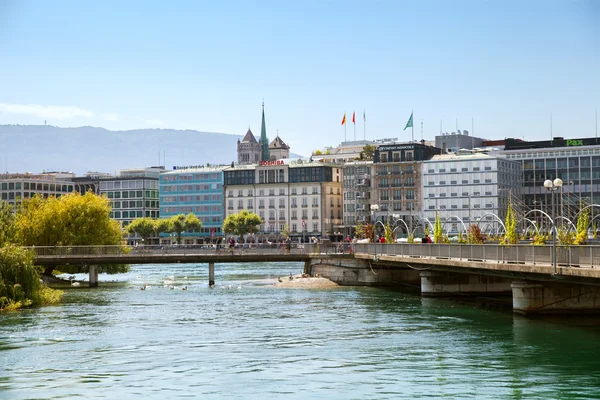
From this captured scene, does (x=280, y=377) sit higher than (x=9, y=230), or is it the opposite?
(x=9, y=230)

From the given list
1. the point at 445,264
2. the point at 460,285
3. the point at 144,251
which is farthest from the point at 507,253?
the point at 144,251

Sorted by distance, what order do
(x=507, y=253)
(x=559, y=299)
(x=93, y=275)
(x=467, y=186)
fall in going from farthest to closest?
(x=467, y=186), (x=93, y=275), (x=559, y=299), (x=507, y=253)

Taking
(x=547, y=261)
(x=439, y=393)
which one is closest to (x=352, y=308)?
(x=547, y=261)

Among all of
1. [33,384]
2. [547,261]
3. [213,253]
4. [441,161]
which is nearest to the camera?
[33,384]

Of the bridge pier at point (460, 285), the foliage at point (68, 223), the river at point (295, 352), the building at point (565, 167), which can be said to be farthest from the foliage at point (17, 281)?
Result: the building at point (565, 167)

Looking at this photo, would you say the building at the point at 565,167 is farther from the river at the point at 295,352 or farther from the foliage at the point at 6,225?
the river at the point at 295,352

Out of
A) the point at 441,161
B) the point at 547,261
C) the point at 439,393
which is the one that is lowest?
the point at 439,393

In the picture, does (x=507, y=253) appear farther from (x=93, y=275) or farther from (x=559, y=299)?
(x=93, y=275)

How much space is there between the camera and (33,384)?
34.9m

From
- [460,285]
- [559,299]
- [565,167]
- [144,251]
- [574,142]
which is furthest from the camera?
[574,142]

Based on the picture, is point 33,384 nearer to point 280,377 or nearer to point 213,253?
point 280,377

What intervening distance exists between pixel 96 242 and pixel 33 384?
6128cm

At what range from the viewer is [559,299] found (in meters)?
54.4

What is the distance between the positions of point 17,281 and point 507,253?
29.9m
